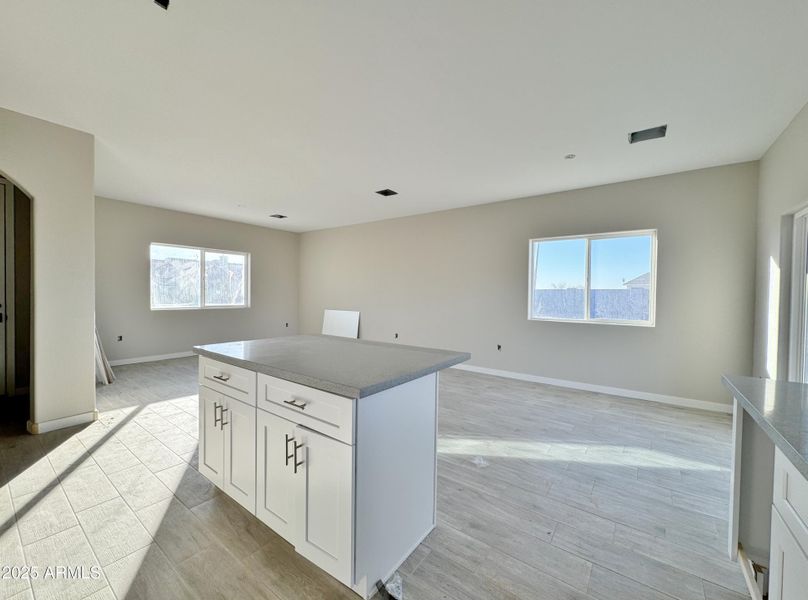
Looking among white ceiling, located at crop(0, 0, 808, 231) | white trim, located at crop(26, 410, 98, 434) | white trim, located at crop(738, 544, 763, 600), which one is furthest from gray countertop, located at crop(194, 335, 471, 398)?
white trim, located at crop(26, 410, 98, 434)

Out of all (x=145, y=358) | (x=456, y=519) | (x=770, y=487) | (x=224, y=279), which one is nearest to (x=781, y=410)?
(x=770, y=487)

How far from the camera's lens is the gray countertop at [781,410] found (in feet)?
2.93

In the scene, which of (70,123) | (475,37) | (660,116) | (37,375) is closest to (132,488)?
(37,375)

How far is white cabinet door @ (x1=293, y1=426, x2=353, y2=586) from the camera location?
4.25 ft

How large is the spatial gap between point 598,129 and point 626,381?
306cm

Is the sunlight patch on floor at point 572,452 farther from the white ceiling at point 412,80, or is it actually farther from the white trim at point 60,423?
the white trim at point 60,423

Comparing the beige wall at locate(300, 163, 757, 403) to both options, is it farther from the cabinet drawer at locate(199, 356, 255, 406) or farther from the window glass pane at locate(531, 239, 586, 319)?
the cabinet drawer at locate(199, 356, 255, 406)

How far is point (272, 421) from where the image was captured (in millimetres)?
1587

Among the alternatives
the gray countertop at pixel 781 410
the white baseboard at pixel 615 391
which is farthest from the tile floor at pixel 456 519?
the gray countertop at pixel 781 410

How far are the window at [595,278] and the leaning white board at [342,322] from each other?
3.66 meters

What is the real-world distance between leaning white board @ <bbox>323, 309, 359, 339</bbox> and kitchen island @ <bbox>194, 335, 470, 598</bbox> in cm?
512

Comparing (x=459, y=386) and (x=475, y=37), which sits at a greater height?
(x=475, y=37)

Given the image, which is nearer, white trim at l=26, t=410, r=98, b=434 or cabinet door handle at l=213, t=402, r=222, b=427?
cabinet door handle at l=213, t=402, r=222, b=427

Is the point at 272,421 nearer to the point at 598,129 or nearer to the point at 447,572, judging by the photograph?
the point at 447,572
